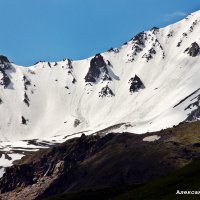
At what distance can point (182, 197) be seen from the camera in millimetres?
107125

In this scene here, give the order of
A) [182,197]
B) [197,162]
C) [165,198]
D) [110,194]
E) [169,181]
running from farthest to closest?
[110,194], [197,162], [169,181], [165,198], [182,197]

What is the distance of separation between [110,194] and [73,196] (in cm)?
1263

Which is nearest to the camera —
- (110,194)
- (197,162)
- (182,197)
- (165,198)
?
(182,197)

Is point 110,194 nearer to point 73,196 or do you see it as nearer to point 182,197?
point 73,196

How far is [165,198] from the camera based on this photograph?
115750 mm

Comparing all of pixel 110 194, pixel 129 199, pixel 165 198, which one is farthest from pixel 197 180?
pixel 110 194

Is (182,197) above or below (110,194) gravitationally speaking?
below

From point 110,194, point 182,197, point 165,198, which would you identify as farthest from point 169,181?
point 110,194

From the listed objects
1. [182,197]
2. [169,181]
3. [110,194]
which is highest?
[110,194]

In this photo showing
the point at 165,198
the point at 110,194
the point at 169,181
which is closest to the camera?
the point at 165,198

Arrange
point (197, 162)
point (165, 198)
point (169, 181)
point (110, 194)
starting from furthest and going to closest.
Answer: point (110, 194)
point (197, 162)
point (169, 181)
point (165, 198)

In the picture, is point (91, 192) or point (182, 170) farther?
point (91, 192)

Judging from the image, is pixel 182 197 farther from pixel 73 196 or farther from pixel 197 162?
pixel 73 196

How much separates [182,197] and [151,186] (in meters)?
33.6
